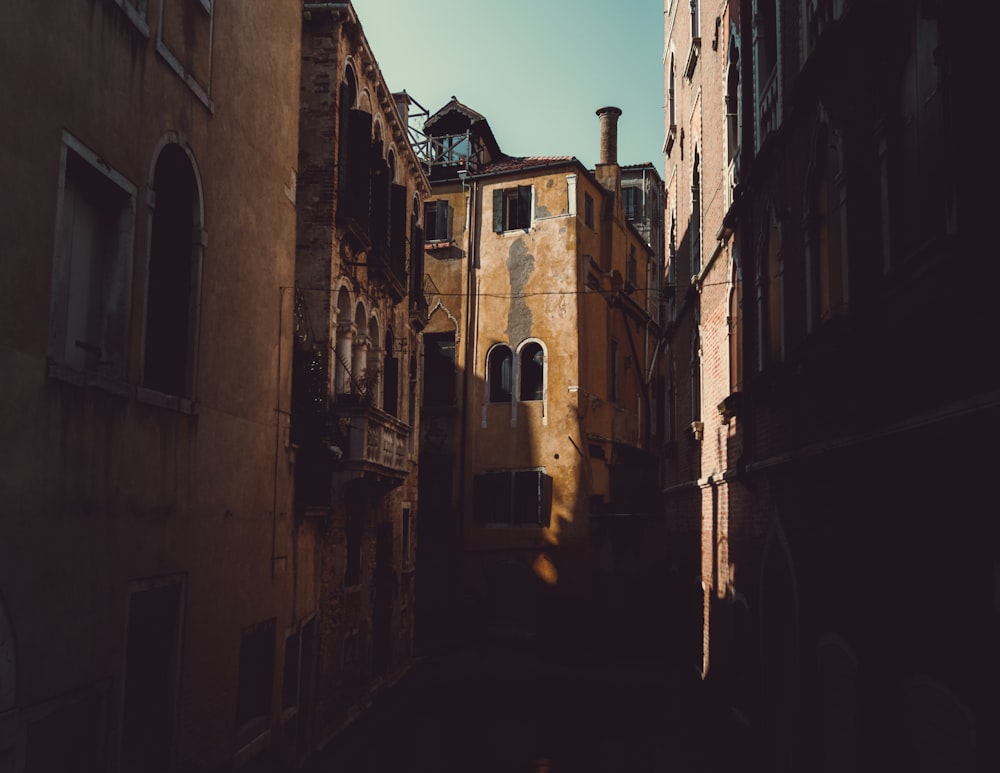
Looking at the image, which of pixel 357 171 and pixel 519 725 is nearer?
pixel 357 171

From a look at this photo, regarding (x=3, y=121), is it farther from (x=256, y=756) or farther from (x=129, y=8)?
(x=256, y=756)

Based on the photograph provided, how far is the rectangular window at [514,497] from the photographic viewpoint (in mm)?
25844

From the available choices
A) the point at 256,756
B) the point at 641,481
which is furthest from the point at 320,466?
the point at 641,481

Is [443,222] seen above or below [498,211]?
below

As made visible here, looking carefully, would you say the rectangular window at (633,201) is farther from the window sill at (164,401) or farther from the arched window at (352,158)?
the window sill at (164,401)

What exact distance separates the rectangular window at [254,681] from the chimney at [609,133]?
22.5 metres

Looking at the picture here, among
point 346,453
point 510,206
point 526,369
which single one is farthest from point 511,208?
point 346,453

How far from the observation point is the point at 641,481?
82.3ft

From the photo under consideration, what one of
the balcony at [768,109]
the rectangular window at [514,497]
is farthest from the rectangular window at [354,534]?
the rectangular window at [514,497]

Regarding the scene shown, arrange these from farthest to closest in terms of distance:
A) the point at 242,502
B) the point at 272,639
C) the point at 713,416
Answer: the point at 713,416 → the point at 272,639 → the point at 242,502

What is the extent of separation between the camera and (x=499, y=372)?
27047mm

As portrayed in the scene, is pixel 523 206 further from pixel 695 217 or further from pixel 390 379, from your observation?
pixel 390 379

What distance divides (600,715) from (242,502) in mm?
9397

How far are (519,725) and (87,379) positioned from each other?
11.2 meters
